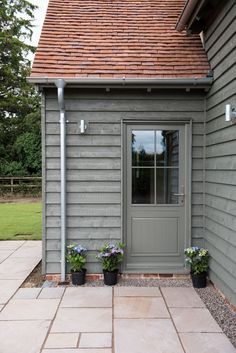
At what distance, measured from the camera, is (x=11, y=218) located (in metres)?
9.93

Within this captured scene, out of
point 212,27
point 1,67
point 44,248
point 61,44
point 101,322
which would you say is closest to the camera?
point 101,322

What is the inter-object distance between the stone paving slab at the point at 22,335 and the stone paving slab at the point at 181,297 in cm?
134

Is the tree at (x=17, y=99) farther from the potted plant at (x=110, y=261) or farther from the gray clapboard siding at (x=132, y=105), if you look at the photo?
the potted plant at (x=110, y=261)

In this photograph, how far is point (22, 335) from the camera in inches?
123

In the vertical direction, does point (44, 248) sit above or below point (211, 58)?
below

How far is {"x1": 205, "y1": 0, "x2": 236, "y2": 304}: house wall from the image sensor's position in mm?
3688

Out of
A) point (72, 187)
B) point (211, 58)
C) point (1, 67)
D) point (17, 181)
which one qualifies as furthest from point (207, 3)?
point (1, 67)

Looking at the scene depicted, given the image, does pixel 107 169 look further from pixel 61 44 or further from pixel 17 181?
pixel 17 181

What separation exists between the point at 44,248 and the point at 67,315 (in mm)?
1290

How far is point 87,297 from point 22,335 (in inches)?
40.7

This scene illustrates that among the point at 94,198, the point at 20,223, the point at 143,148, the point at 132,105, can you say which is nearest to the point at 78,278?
the point at 94,198

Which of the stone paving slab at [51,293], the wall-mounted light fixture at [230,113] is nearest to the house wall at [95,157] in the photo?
the stone paving slab at [51,293]

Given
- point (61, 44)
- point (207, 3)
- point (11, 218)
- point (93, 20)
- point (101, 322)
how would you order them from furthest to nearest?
point (11, 218) < point (93, 20) < point (61, 44) < point (207, 3) < point (101, 322)

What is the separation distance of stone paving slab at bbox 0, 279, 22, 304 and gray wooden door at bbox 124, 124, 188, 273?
1.40 m
